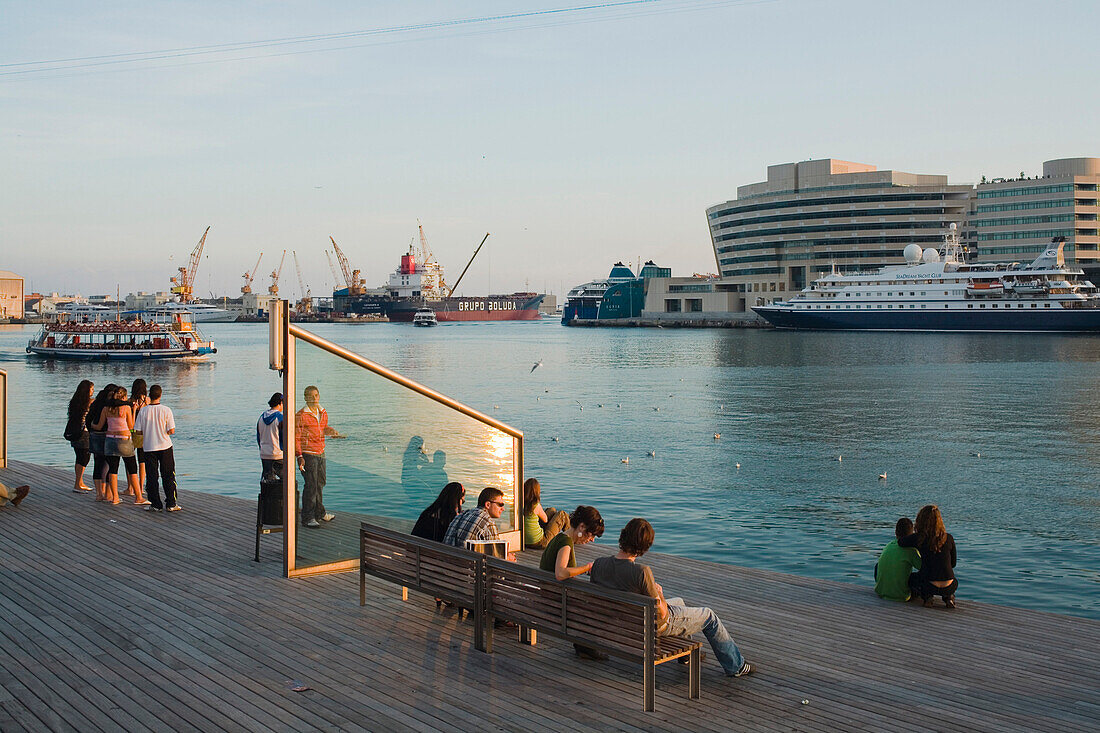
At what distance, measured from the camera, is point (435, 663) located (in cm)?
665

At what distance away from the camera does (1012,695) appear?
20.5 ft

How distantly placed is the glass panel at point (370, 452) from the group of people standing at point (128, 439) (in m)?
3.81

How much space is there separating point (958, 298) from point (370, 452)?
10942 centimetres

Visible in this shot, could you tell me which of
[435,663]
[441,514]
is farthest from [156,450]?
[435,663]

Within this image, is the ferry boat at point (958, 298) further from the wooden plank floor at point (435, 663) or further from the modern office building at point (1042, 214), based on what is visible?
the wooden plank floor at point (435, 663)

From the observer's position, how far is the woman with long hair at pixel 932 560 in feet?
27.9

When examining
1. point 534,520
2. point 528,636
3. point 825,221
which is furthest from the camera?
point 825,221

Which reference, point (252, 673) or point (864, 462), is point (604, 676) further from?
point (864, 462)

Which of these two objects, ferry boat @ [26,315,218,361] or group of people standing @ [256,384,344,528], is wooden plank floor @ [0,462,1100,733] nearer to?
group of people standing @ [256,384,344,528]

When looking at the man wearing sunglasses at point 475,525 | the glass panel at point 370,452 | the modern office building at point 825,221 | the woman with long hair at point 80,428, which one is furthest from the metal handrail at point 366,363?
the modern office building at point 825,221

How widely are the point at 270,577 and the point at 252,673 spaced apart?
8.72ft

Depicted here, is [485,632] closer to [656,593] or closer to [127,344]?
[656,593]

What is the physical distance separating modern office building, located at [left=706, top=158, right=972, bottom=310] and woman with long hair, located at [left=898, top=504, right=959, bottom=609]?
450 feet

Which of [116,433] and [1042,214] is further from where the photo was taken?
[1042,214]
